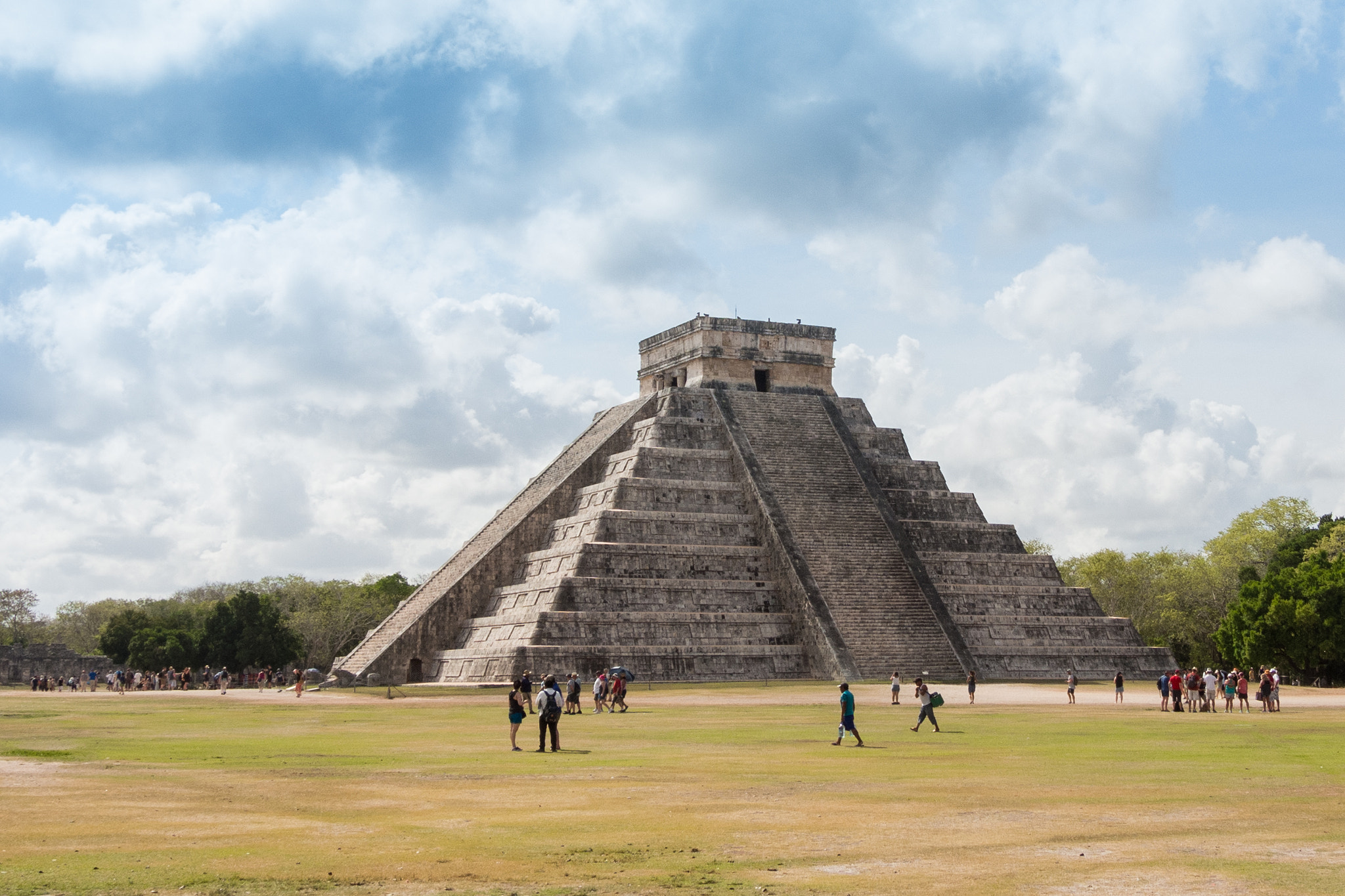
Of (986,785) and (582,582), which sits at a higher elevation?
(582,582)

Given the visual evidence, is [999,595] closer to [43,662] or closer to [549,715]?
[549,715]

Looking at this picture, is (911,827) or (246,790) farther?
(246,790)

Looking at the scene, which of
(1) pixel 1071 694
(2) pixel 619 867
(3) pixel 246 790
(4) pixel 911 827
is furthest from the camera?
(1) pixel 1071 694

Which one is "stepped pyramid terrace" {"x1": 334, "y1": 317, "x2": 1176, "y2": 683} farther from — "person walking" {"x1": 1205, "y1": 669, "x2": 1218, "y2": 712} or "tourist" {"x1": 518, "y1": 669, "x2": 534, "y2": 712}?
"person walking" {"x1": 1205, "y1": 669, "x2": 1218, "y2": 712}

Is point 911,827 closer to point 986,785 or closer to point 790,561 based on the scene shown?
point 986,785

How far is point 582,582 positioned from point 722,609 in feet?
14.5

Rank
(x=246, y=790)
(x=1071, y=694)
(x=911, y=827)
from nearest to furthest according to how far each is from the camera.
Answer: (x=911, y=827) → (x=246, y=790) → (x=1071, y=694)

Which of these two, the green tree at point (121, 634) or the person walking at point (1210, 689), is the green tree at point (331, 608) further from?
the person walking at point (1210, 689)

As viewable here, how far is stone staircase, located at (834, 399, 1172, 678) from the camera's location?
1702 inches

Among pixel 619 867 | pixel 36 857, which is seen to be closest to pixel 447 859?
pixel 619 867

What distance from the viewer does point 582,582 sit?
40375mm

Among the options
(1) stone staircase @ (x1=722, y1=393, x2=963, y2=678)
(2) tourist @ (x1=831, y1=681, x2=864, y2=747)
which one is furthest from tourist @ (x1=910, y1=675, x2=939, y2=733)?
(1) stone staircase @ (x1=722, y1=393, x2=963, y2=678)

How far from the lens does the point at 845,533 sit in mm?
44812


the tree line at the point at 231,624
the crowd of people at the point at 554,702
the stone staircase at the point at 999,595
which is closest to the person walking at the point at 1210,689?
the stone staircase at the point at 999,595
